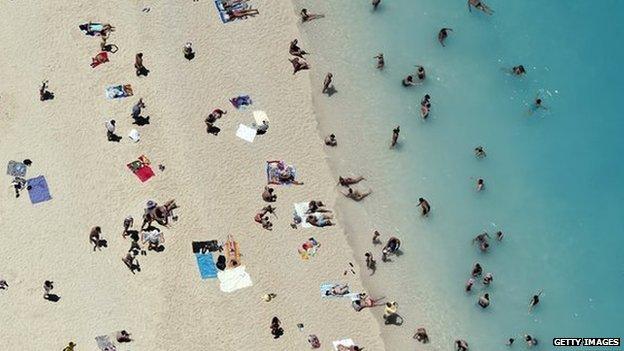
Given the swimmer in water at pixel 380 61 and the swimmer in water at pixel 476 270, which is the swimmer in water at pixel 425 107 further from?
the swimmer in water at pixel 476 270

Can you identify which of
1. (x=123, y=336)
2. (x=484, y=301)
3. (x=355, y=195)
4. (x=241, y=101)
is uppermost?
(x=241, y=101)

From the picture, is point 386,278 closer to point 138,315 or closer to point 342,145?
point 342,145

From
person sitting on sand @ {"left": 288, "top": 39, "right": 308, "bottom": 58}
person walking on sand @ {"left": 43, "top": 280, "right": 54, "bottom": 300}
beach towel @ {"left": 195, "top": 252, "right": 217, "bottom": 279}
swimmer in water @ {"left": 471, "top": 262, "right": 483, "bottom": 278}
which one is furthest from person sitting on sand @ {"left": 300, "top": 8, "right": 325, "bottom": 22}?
person walking on sand @ {"left": 43, "top": 280, "right": 54, "bottom": 300}

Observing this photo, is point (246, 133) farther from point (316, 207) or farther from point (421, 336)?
point (421, 336)

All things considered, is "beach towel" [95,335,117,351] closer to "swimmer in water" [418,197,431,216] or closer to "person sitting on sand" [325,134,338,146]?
"person sitting on sand" [325,134,338,146]

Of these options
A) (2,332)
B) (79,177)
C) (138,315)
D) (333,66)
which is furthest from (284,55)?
(2,332)

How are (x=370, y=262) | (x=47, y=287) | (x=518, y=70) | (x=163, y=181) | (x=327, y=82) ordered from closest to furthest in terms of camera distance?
(x=47, y=287), (x=370, y=262), (x=163, y=181), (x=327, y=82), (x=518, y=70)

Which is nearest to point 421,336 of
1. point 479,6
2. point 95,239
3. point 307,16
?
point 95,239
